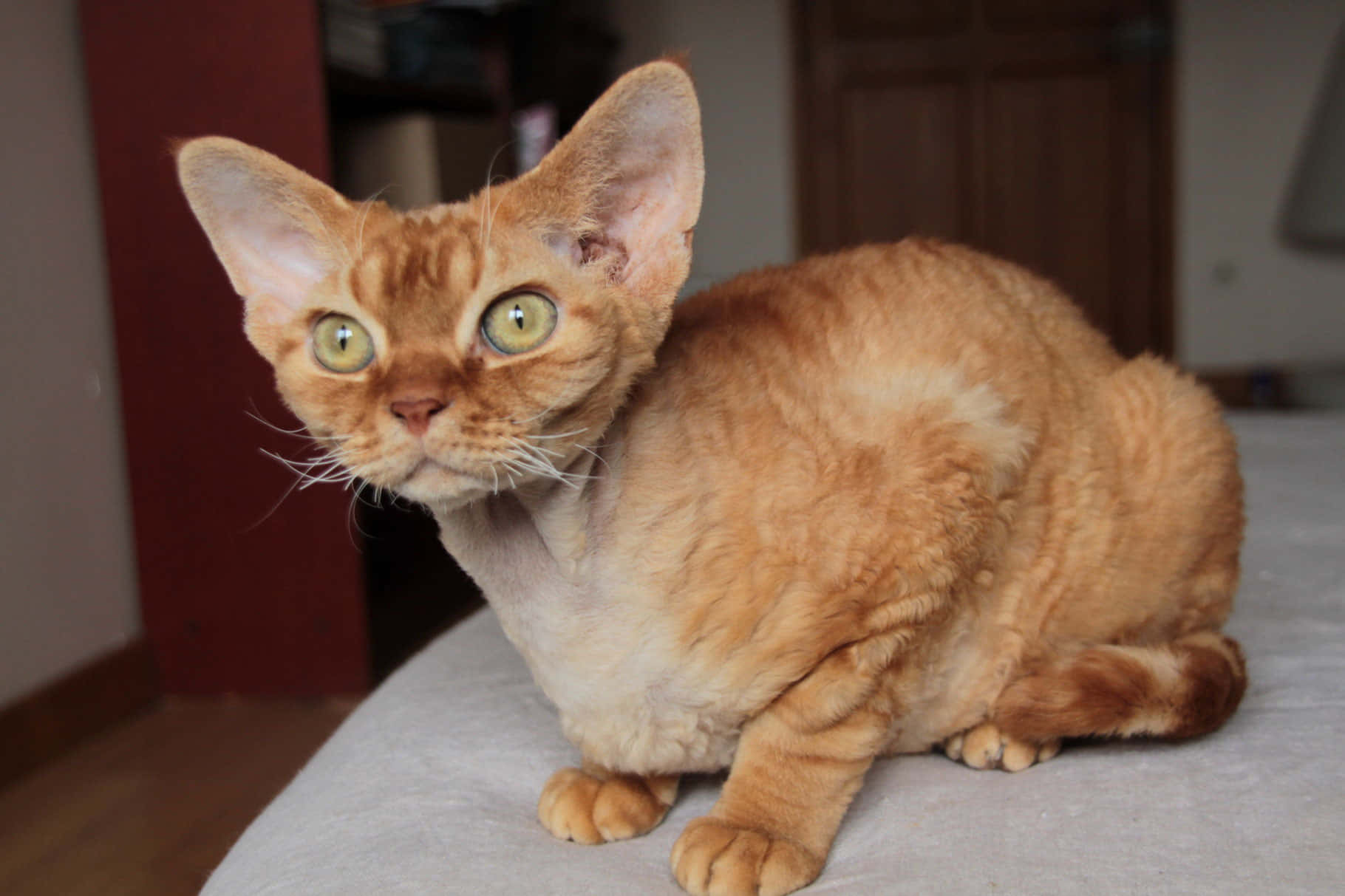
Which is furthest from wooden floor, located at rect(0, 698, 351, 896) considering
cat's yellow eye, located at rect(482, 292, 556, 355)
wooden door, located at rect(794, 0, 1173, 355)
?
wooden door, located at rect(794, 0, 1173, 355)

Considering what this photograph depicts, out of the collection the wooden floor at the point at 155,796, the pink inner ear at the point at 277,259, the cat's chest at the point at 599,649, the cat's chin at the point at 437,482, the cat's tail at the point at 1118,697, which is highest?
the pink inner ear at the point at 277,259

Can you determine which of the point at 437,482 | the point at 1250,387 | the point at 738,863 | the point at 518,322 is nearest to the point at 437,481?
the point at 437,482

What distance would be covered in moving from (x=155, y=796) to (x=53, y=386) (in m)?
0.79

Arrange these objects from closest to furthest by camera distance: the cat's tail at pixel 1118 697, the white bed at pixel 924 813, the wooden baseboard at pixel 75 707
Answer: the white bed at pixel 924 813 < the cat's tail at pixel 1118 697 < the wooden baseboard at pixel 75 707

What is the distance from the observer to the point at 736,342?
3.50ft

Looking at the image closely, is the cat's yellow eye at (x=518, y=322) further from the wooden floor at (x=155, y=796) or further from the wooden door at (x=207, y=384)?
the wooden door at (x=207, y=384)

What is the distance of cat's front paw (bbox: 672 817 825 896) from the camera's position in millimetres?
897

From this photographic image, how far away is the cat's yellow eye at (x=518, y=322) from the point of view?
853 mm

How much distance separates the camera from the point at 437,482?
825 millimetres

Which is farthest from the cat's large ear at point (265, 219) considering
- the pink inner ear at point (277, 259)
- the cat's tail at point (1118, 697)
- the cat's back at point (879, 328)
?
the cat's tail at point (1118, 697)

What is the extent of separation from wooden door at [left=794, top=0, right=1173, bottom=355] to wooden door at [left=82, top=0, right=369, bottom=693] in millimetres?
3182

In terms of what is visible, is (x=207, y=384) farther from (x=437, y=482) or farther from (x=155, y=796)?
(x=437, y=482)

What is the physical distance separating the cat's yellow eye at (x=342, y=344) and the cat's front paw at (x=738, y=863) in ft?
1.56

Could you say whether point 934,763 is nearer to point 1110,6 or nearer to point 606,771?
point 606,771
